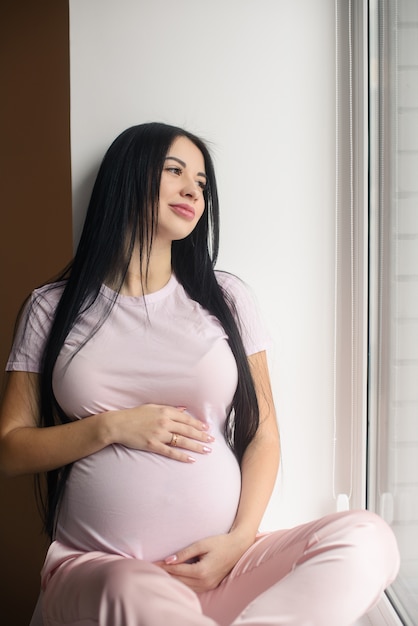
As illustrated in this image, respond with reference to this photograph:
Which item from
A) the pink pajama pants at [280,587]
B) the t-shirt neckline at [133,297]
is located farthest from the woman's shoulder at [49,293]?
the pink pajama pants at [280,587]

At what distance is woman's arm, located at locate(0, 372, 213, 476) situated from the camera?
1.43 meters

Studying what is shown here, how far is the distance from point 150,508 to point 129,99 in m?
0.99

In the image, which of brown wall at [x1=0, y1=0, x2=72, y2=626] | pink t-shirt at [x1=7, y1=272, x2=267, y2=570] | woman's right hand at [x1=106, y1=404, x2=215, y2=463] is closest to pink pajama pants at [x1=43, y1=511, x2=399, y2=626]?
pink t-shirt at [x1=7, y1=272, x2=267, y2=570]

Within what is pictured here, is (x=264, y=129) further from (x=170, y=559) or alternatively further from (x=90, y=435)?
(x=170, y=559)

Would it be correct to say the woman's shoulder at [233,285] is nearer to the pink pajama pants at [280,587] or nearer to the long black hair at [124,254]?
the long black hair at [124,254]

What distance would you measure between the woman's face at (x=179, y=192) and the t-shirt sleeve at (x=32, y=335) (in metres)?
0.31

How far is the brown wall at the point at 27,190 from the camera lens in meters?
2.28

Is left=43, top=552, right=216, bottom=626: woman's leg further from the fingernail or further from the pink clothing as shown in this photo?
the fingernail

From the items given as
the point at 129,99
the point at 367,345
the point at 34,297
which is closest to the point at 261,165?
the point at 129,99

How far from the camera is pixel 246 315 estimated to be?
166cm

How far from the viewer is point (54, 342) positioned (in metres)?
1.54

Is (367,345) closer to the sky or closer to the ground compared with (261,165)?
closer to the ground

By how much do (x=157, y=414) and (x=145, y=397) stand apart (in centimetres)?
8

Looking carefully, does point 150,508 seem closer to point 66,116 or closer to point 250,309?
point 250,309
